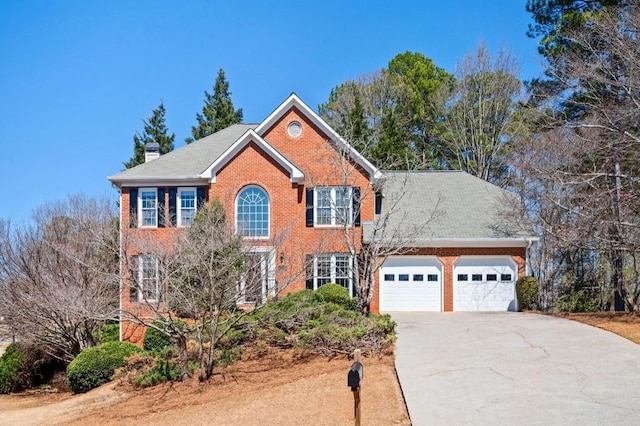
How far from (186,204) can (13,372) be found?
780cm

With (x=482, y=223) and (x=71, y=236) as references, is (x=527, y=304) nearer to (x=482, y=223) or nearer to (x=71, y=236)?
(x=482, y=223)

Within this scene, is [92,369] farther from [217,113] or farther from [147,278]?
[217,113]

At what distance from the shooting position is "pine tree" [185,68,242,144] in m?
41.8

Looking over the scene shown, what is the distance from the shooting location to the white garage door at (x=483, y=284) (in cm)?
2252

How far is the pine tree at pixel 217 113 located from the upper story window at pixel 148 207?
19566 millimetres

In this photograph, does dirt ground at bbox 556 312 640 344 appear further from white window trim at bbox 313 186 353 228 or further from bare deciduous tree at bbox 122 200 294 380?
bare deciduous tree at bbox 122 200 294 380

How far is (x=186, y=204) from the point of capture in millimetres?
22141

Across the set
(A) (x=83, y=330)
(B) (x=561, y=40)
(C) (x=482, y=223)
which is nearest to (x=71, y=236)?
(A) (x=83, y=330)

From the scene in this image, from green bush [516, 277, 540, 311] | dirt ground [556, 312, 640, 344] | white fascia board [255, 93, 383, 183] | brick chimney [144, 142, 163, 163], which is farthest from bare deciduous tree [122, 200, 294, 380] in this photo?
green bush [516, 277, 540, 311]

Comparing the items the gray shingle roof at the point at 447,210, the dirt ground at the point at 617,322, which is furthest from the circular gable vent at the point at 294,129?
the dirt ground at the point at 617,322

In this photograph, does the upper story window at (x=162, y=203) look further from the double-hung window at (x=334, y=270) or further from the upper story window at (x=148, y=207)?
the double-hung window at (x=334, y=270)

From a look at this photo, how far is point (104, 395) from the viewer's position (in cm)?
1459

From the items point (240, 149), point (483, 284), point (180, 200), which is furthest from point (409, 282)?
point (180, 200)

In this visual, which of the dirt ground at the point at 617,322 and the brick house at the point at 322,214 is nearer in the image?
the dirt ground at the point at 617,322
